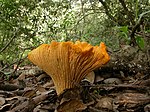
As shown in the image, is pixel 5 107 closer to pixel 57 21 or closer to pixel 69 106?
pixel 69 106

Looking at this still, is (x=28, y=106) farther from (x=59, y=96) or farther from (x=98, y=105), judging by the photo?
(x=98, y=105)

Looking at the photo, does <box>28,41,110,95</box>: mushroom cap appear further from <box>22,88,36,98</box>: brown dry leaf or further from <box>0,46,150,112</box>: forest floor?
<box>22,88,36,98</box>: brown dry leaf

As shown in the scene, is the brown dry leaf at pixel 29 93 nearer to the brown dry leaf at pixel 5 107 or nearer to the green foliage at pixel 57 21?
the brown dry leaf at pixel 5 107

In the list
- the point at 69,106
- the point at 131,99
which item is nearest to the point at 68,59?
the point at 69,106

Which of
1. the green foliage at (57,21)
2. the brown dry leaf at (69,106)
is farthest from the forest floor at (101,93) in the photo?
the green foliage at (57,21)

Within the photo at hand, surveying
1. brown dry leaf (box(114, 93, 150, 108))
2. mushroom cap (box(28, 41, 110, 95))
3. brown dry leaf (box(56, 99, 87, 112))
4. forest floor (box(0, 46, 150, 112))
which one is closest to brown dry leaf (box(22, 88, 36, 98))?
forest floor (box(0, 46, 150, 112))

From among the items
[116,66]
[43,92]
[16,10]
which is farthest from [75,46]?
[16,10]
